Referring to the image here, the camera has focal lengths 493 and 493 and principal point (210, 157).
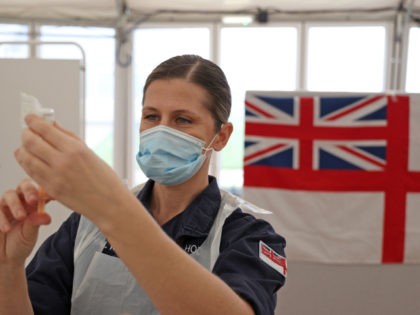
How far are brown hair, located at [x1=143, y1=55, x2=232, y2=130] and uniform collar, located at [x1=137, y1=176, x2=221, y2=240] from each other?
6.3 inches

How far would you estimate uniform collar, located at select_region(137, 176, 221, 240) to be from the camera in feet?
3.34

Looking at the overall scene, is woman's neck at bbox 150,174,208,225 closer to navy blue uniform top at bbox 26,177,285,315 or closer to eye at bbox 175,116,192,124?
navy blue uniform top at bbox 26,177,285,315

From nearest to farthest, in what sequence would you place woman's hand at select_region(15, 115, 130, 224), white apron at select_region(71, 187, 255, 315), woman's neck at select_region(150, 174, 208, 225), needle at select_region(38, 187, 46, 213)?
woman's hand at select_region(15, 115, 130, 224)
needle at select_region(38, 187, 46, 213)
white apron at select_region(71, 187, 255, 315)
woman's neck at select_region(150, 174, 208, 225)

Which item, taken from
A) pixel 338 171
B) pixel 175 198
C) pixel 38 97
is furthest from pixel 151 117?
pixel 38 97

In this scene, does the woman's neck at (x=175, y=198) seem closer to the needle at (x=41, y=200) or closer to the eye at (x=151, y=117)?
the eye at (x=151, y=117)

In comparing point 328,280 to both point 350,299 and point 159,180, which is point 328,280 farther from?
point 159,180

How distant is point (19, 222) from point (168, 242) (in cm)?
32

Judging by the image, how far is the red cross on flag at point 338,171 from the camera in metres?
2.33

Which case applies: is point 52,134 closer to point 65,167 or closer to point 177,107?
point 65,167

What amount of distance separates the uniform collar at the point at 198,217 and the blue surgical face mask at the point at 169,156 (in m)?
0.06

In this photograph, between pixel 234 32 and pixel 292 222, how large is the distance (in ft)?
10.5

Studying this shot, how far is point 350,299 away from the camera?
2.45 metres

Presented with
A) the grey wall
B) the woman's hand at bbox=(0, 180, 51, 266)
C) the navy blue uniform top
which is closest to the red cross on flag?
the grey wall

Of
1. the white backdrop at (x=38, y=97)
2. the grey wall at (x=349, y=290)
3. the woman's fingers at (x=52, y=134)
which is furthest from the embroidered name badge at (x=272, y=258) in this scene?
the white backdrop at (x=38, y=97)
